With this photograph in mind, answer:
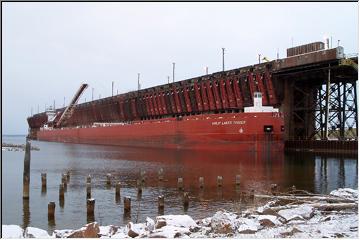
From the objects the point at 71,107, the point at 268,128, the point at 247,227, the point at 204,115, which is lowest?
the point at 247,227

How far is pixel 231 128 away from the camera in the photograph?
38.2 meters

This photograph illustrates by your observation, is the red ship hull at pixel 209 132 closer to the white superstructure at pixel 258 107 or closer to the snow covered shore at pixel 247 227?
Answer: the white superstructure at pixel 258 107

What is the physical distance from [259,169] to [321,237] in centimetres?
1755

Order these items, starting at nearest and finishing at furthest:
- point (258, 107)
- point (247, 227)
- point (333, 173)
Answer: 1. point (247, 227)
2. point (333, 173)
3. point (258, 107)

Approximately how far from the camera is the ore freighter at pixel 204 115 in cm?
3709

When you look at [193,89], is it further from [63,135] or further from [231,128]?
[63,135]

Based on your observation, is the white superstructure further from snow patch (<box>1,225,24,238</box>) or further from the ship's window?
snow patch (<box>1,225,24,238</box>)

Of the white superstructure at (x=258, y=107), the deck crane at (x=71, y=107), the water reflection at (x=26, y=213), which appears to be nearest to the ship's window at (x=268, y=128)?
the white superstructure at (x=258, y=107)

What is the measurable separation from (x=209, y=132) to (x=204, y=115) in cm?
238

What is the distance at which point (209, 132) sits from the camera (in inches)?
1598

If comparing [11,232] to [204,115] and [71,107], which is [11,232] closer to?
[204,115]

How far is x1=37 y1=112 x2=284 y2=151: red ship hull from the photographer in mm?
36781

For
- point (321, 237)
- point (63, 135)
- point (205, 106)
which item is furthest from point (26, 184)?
point (63, 135)

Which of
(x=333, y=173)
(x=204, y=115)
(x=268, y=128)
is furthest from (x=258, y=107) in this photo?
(x=333, y=173)
